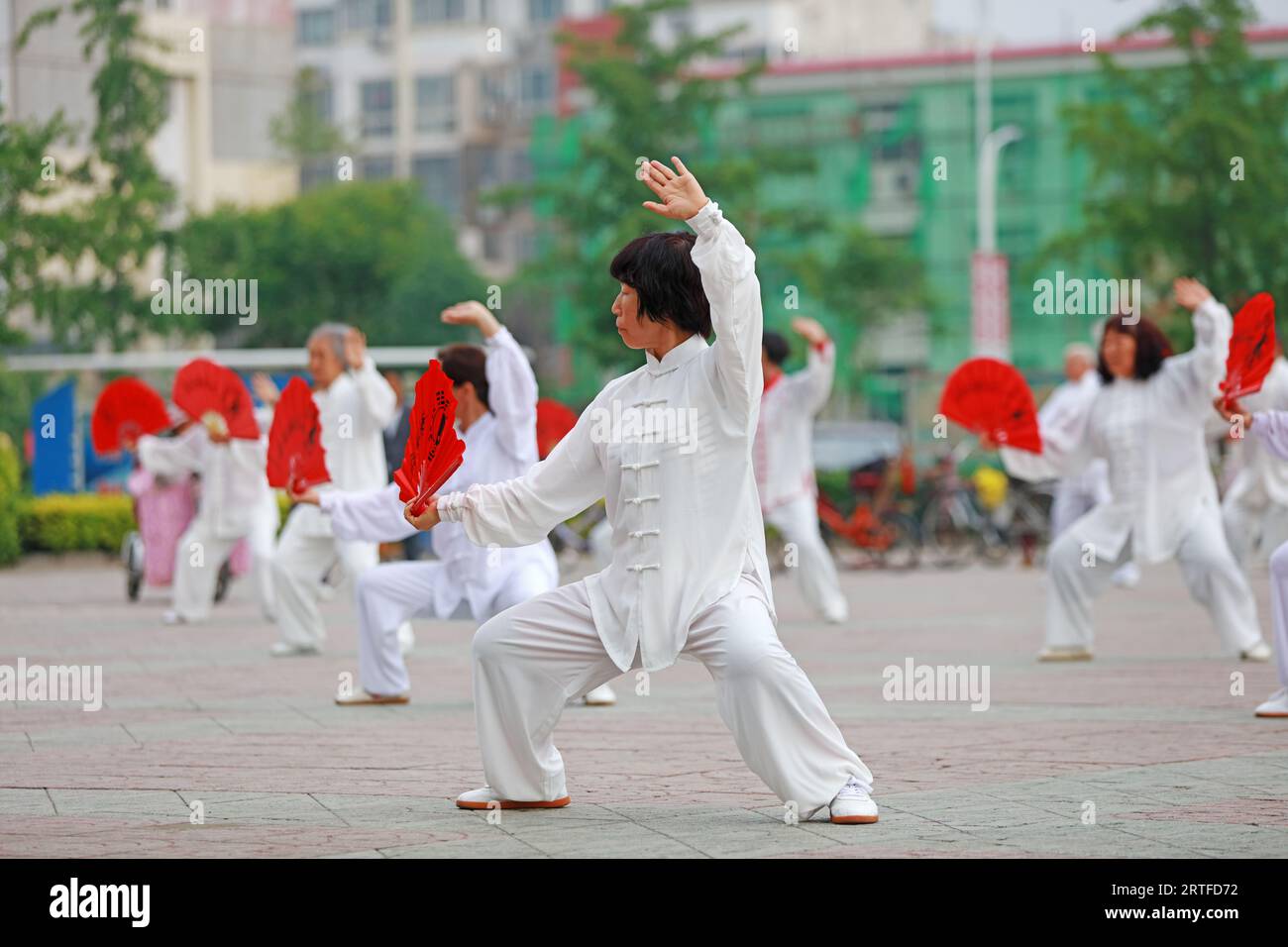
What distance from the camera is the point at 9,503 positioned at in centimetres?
2328

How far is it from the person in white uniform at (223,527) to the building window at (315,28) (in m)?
63.9

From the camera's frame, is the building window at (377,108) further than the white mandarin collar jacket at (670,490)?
Yes

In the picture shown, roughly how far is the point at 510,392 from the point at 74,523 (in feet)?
51.0

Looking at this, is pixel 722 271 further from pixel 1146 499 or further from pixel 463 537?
pixel 1146 499

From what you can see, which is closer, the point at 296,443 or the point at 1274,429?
the point at 1274,429

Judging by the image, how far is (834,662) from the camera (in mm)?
12086

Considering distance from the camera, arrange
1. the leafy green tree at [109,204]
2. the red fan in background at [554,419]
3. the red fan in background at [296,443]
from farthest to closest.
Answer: the leafy green tree at [109,204], the red fan in background at [554,419], the red fan in background at [296,443]

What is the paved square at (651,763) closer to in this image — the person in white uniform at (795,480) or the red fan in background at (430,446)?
the red fan in background at (430,446)

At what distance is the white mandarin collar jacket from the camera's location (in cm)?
624

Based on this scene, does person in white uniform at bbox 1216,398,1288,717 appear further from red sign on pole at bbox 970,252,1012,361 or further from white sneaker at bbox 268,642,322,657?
red sign on pole at bbox 970,252,1012,361

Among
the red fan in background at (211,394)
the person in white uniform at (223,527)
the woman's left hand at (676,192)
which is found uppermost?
Answer: the woman's left hand at (676,192)

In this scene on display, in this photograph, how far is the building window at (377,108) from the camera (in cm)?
7488

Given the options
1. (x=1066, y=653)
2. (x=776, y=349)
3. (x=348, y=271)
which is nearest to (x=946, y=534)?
(x=776, y=349)

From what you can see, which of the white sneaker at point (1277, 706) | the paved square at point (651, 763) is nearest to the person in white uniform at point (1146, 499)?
the paved square at point (651, 763)
